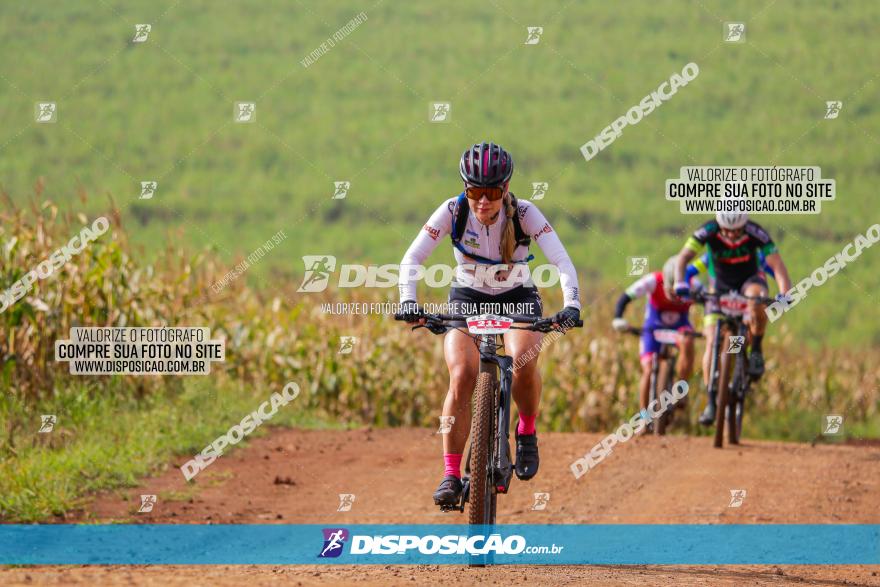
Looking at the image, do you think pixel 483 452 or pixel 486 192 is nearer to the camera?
pixel 483 452

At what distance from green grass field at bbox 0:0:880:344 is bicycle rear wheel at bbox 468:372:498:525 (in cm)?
2133

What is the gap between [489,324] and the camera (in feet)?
26.9

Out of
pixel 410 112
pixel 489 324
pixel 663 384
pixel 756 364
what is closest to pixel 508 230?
pixel 489 324

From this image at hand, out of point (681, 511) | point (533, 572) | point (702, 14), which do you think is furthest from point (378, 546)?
point (702, 14)

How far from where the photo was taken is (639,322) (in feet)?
65.5

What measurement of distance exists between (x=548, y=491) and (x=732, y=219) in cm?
347

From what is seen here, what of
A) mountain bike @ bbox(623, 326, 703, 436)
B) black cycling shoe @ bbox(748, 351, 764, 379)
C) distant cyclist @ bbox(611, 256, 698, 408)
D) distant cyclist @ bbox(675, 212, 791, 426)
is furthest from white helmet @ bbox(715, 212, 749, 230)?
mountain bike @ bbox(623, 326, 703, 436)

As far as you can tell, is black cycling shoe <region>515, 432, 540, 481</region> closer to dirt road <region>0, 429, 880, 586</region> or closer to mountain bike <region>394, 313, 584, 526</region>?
mountain bike <region>394, 313, 584, 526</region>

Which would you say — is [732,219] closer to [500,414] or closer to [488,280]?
[488,280]

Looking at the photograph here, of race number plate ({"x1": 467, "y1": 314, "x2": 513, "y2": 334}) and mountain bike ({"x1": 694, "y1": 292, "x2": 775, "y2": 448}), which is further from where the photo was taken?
mountain bike ({"x1": 694, "y1": 292, "x2": 775, "y2": 448})

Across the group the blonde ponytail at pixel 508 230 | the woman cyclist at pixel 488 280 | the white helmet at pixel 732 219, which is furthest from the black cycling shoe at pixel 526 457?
the white helmet at pixel 732 219

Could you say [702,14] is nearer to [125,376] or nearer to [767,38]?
[767,38]

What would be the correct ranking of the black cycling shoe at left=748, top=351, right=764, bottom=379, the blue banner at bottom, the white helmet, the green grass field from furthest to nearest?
the green grass field < the black cycling shoe at left=748, top=351, right=764, bottom=379 < the white helmet < the blue banner at bottom

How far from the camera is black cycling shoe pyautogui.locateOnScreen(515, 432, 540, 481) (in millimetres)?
8719
